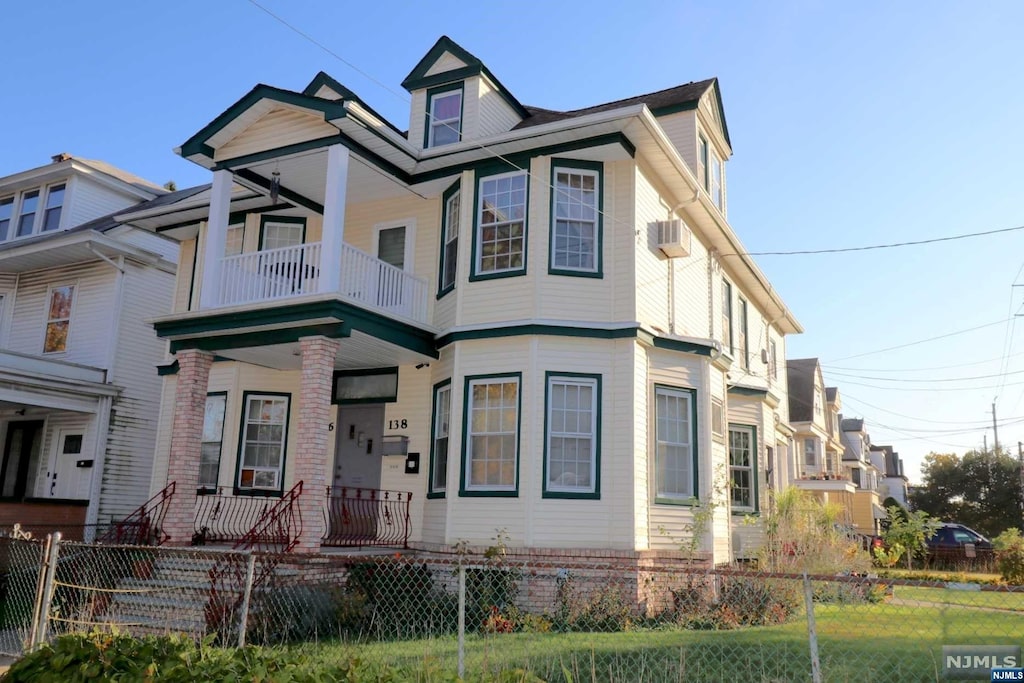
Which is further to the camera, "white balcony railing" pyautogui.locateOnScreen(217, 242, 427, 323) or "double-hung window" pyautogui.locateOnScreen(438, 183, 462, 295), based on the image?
"double-hung window" pyautogui.locateOnScreen(438, 183, 462, 295)

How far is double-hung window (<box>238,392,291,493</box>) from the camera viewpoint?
15508 mm

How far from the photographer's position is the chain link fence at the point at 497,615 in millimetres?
8219

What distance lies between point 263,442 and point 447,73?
315 inches

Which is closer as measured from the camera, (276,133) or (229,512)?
(276,133)

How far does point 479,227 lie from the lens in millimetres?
13898

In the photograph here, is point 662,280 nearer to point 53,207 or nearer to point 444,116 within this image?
point 444,116

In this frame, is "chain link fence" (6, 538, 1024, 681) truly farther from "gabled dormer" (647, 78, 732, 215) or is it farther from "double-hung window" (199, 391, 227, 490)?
"gabled dormer" (647, 78, 732, 215)

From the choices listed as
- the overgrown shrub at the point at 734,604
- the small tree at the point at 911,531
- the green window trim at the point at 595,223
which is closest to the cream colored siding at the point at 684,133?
the green window trim at the point at 595,223

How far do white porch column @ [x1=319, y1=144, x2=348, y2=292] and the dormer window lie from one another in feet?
9.12

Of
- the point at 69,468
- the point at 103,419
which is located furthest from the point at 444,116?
the point at 69,468

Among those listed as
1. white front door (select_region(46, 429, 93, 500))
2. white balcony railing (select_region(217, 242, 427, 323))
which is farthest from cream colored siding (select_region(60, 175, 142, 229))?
white balcony railing (select_region(217, 242, 427, 323))

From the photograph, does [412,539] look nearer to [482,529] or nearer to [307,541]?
[482,529]

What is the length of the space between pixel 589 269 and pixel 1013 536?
48.9 feet

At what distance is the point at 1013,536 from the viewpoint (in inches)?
808
